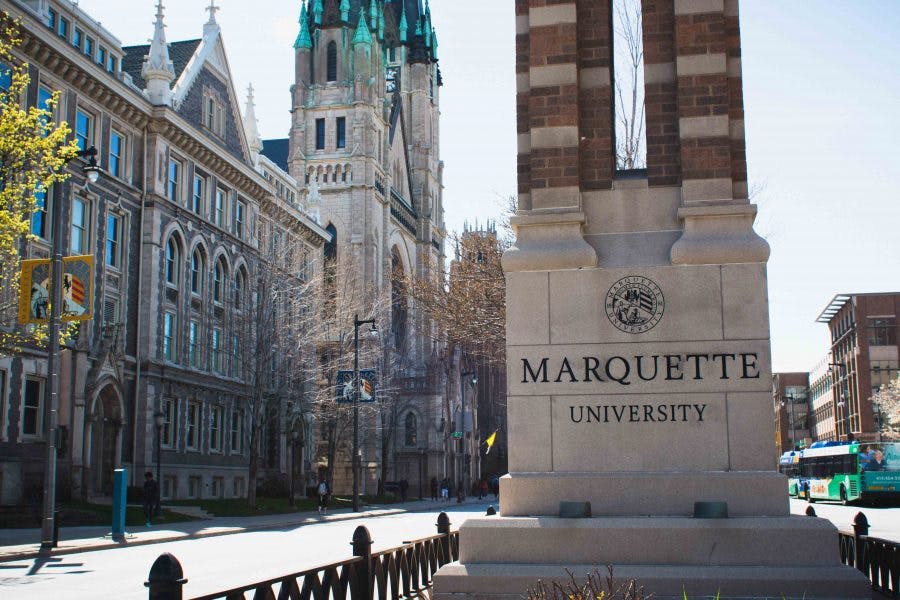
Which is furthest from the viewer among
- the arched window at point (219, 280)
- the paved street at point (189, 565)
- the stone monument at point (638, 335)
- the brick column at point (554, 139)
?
the arched window at point (219, 280)

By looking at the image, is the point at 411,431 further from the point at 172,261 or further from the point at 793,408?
the point at 793,408

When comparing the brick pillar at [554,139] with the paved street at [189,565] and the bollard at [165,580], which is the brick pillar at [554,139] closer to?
the bollard at [165,580]

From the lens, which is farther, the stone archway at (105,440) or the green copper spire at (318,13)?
the green copper spire at (318,13)

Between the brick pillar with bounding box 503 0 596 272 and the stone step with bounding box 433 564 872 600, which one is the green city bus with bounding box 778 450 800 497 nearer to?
the brick pillar with bounding box 503 0 596 272

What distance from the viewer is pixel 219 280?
55.1 m

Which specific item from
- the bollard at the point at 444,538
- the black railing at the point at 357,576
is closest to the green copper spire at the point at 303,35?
the black railing at the point at 357,576

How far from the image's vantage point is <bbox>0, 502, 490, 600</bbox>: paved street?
54.0 ft

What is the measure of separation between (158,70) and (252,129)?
41.2 ft

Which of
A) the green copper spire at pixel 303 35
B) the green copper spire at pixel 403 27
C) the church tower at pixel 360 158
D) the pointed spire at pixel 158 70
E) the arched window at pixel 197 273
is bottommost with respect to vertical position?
the arched window at pixel 197 273

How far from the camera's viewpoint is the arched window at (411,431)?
333 ft

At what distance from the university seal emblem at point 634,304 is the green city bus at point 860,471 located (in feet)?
144

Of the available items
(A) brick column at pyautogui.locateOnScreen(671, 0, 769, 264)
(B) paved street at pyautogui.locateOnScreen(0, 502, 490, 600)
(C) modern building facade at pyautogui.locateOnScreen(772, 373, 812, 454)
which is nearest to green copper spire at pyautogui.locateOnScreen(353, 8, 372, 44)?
(B) paved street at pyautogui.locateOnScreen(0, 502, 490, 600)

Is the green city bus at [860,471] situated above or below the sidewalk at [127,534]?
above

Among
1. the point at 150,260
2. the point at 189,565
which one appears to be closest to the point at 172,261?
the point at 150,260
